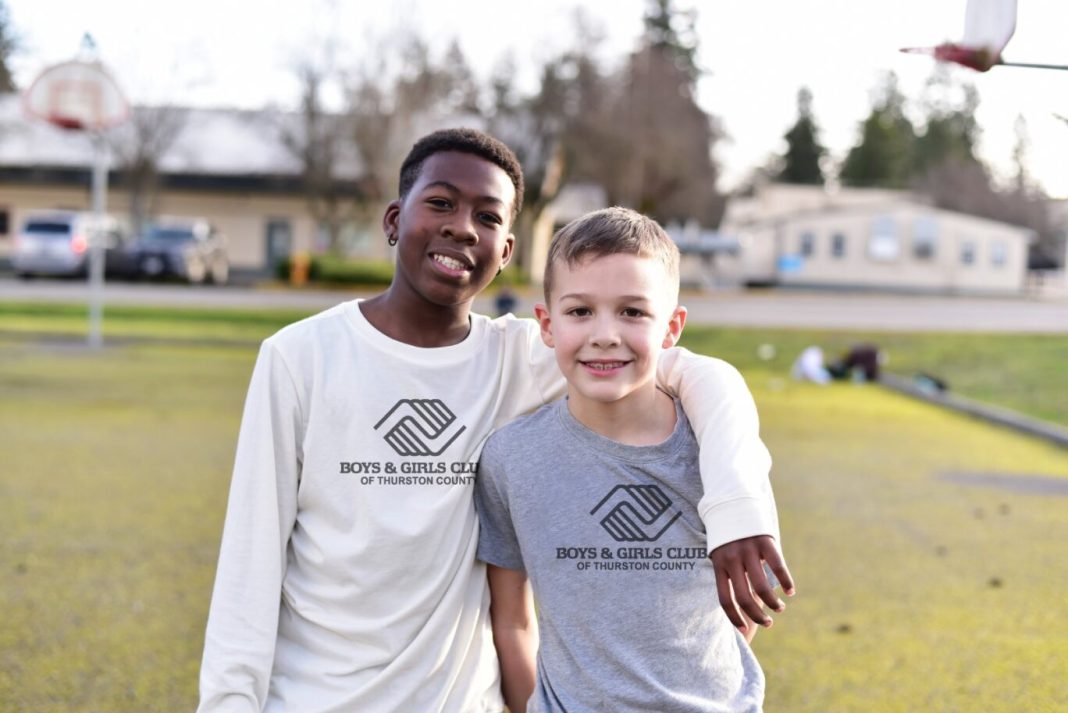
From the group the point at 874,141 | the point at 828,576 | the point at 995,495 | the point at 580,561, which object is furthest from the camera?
the point at 874,141

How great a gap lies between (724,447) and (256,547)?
950 mm

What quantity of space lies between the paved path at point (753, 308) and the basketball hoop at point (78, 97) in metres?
7.62

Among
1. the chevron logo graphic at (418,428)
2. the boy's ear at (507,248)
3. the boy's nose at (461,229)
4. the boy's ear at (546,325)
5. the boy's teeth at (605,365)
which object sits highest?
the boy's nose at (461,229)

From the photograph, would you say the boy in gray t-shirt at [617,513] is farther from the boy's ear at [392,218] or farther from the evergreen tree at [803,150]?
the evergreen tree at [803,150]

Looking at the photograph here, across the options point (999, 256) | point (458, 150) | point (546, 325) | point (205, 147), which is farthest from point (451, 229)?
point (999, 256)

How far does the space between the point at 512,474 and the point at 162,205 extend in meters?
46.5

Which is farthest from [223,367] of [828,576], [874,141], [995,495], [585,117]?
[874,141]

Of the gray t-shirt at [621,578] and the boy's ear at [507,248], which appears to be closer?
the gray t-shirt at [621,578]

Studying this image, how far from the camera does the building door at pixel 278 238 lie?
153 feet

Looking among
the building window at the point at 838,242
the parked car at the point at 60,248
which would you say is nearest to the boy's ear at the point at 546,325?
the parked car at the point at 60,248

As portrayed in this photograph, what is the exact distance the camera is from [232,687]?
2471mm

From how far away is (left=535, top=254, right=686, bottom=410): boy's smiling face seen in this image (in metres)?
2.44

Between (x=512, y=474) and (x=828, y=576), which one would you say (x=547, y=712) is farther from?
(x=828, y=576)

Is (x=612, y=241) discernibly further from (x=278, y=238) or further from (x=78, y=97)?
(x=278, y=238)
